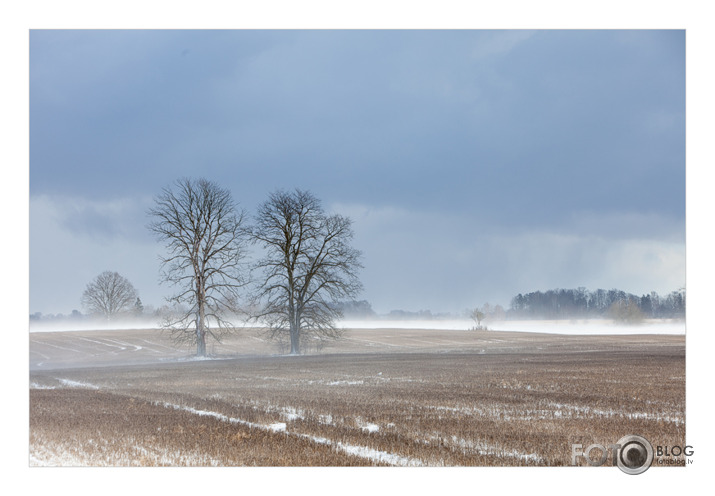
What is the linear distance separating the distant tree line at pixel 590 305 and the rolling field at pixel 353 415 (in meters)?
53.5

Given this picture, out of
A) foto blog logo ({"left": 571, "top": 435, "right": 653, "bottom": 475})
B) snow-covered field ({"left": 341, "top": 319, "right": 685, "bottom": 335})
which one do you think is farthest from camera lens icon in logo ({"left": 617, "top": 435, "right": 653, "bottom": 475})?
snow-covered field ({"left": 341, "top": 319, "right": 685, "bottom": 335})

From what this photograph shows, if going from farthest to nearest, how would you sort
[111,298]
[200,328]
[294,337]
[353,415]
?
[111,298] → [294,337] → [200,328] → [353,415]

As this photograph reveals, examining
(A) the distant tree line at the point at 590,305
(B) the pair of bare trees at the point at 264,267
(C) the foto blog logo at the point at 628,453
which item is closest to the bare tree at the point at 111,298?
(B) the pair of bare trees at the point at 264,267

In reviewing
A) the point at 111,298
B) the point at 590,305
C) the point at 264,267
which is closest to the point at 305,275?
the point at 264,267

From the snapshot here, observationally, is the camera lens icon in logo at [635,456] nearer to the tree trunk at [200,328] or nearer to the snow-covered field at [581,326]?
the tree trunk at [200,328]

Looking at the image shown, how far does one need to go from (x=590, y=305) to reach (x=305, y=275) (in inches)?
2261

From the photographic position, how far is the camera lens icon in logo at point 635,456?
12.2 m

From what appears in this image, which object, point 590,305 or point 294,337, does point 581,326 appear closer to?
point 590,305

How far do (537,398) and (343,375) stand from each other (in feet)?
35.4

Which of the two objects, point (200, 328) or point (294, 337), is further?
point (294, 337)

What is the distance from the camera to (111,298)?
5828 centimetres

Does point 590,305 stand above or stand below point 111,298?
below
